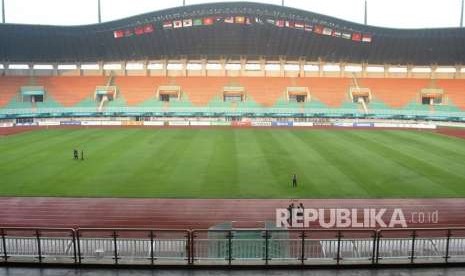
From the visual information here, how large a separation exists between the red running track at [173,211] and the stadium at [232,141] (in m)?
0.10

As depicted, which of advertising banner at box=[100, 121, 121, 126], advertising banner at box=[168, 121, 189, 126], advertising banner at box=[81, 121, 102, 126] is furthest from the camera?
advertising banner at box=[168, 121, 189, 126]

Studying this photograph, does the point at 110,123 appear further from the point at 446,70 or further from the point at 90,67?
the point at 446,70

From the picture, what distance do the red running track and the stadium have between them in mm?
103

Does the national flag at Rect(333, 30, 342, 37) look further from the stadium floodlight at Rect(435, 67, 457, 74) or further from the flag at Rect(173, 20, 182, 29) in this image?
the flag at Rect(173, 20, 182, 29)

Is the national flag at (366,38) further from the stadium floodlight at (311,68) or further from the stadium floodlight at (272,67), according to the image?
the stadium floodlight at (272,67)

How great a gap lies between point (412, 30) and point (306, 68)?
1596cm

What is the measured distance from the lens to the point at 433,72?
64.9 metres

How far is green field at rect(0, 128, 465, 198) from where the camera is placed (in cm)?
2200

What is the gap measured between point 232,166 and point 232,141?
1224cm

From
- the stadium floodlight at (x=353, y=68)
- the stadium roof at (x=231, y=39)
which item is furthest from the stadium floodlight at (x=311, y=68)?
the stadium floodlight at (x=353, y=68)

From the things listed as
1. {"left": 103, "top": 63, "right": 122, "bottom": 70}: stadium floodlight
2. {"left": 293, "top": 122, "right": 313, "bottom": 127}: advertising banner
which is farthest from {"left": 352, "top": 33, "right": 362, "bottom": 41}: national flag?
{"left": 103, "top": 63, "right": 122, "bottom": 70}: stadium floodlight

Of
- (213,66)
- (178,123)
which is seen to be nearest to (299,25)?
(213,66)

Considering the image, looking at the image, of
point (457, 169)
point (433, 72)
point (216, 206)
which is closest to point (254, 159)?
point (216, 206)

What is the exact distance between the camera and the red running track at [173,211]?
17.7m
